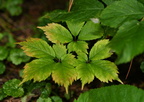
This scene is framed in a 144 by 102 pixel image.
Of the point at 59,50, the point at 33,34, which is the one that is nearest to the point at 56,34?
the point at 59,50

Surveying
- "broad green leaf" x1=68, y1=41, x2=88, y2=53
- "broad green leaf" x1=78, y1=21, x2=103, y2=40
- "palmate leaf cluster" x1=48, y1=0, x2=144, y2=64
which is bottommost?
"broad green leaf" x1=68, y1=41, x2=88, y2=53

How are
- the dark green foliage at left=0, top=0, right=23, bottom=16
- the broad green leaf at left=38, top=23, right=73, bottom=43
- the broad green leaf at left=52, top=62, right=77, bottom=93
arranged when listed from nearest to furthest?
the broad green leaf at left=52, top=62, right=77, bottom=93 → the broad green leaf at left=38, top=23, right=73, bottom=43 → the dark green foliage at left=0, top=0, right=23, bottom=16

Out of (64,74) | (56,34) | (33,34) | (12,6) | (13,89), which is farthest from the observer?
(12,6)

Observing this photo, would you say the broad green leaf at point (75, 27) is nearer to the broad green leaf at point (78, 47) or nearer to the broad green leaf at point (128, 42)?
the broad green leaf at point (78, 47)

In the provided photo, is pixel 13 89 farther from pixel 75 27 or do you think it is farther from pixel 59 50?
pixel 75 27

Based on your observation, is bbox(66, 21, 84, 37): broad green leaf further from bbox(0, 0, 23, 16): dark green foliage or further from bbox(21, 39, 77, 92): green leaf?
bbox(0, 0, 23, 16): dark green foliage

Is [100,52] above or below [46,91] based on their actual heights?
above

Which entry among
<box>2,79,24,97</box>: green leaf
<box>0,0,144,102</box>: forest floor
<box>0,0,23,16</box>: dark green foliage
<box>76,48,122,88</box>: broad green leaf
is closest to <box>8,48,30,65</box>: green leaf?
<box>0,0,144,102</box>: forest floor

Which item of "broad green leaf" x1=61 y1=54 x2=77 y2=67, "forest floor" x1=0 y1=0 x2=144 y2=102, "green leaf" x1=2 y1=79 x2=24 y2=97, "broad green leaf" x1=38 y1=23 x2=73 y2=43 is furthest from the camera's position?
"forest floor" x1=0 y1=0 x2=144 y2=102
